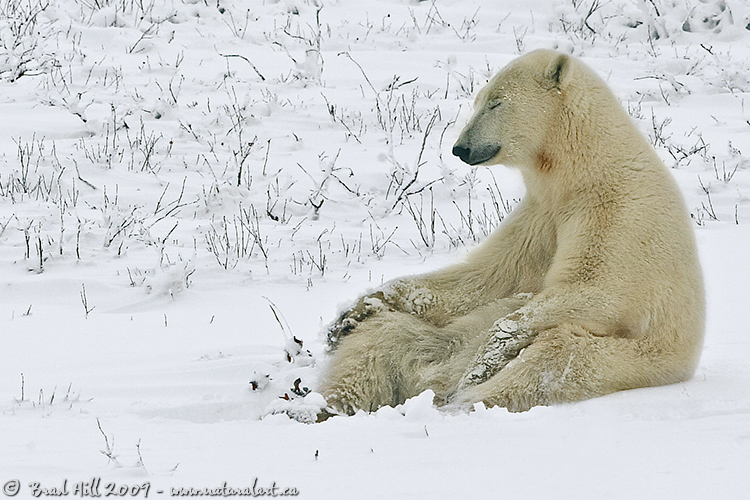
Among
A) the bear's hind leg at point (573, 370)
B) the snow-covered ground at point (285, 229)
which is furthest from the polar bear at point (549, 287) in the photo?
the snow-covered ground at point (285, 229)

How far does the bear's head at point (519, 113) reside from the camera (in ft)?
14.4

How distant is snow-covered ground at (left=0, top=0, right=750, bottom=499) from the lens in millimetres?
2662

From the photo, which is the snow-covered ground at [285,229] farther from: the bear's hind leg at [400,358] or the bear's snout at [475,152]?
the bear's snout at [475,152]

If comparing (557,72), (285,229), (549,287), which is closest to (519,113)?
(557,72)

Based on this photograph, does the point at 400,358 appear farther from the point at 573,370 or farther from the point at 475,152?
the point at 475,152

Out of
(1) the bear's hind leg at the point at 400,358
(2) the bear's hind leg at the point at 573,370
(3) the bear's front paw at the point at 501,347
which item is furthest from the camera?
(1) the bear's hind leg at the point at 400,358

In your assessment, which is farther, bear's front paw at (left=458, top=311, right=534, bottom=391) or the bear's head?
the bear's head

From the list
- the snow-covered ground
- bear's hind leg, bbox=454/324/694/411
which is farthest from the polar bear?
the snow-covered ground

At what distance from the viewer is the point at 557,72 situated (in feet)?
14.4

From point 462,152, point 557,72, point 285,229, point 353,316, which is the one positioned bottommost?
point 285,229

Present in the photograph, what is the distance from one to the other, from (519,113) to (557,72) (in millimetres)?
265

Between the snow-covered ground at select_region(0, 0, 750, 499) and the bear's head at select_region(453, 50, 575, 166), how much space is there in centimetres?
61

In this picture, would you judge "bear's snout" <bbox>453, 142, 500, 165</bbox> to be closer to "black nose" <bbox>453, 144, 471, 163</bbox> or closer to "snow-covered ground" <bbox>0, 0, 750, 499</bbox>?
"black nose" <bbox>453, 144, 471, 163</bbox>

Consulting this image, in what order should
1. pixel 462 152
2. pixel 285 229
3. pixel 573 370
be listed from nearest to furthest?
pixel 573 370 < pixel 462 152 < pixel 285 229
